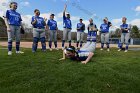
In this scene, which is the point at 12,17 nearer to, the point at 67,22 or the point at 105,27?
the point at 67,22

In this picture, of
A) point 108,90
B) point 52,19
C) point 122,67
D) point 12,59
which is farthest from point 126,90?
point 52,19

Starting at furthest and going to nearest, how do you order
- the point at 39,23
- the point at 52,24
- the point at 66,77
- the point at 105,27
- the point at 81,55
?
the point at 105,27
the point at 52,24
the point at 39,23
the point at 81,55
the point at 66,77

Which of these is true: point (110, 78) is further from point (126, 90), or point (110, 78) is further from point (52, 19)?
point (52, 19)

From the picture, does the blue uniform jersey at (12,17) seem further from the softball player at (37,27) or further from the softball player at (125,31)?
the softball player at (125,31)

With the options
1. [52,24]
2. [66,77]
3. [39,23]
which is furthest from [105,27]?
[66,77]

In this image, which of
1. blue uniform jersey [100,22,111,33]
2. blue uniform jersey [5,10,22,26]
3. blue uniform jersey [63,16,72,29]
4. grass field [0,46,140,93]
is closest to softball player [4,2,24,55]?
blue uniform jersey [5,10,22,26]

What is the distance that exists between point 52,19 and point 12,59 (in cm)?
695

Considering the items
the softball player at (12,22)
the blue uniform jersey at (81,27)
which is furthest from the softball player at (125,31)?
the softball player at (12,22)

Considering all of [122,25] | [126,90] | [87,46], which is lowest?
[126,90]

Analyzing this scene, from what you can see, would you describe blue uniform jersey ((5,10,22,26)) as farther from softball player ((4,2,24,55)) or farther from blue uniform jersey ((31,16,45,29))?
blue uniform jersey ((31,16,45,29))

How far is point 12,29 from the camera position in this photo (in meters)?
13.1

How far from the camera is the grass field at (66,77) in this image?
7453 millimetres

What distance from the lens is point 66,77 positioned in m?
8.27

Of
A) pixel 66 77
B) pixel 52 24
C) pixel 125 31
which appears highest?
pixel 52 24
